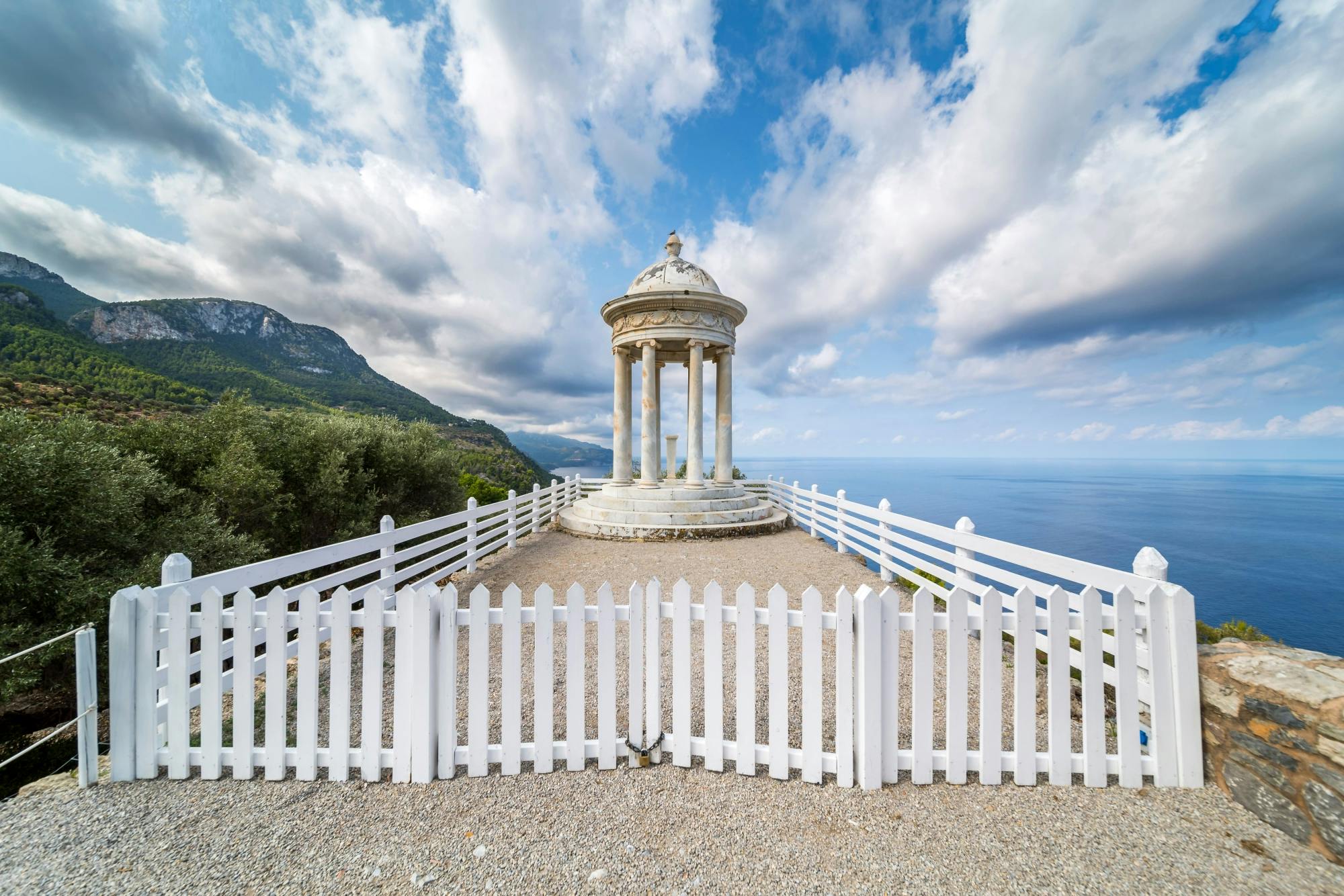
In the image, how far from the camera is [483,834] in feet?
6.88

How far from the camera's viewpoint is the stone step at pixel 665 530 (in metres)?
10.0

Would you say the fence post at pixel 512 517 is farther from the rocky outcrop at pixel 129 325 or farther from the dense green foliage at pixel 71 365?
the rocky outcrop at pixel 129 325

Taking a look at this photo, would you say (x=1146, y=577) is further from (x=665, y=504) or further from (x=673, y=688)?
(x=665, y=504)

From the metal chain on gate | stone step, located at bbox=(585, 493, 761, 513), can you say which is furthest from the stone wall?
stone step, located at bbox=(585, 493, 761, 513)

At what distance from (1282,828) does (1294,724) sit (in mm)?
476

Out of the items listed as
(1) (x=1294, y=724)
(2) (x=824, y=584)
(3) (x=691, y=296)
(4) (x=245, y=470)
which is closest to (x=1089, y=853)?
(1) (x=1294, y=724)

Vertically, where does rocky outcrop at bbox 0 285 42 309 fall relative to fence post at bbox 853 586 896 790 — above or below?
above

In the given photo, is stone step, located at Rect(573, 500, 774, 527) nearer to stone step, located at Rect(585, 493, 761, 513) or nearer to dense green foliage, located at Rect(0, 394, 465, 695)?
stone step, located at Rect(585, 493, 761, 513)

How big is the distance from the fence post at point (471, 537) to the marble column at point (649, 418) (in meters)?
5.12

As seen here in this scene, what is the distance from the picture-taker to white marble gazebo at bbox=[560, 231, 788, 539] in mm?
10461

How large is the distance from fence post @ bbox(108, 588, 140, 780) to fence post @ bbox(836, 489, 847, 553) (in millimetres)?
8608

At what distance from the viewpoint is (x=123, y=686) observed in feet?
8.10

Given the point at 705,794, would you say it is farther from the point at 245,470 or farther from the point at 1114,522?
the point at 1114,522

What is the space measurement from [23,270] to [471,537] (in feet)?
437
